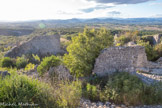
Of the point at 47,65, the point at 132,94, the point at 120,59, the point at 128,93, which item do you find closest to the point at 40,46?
the point at 47,65

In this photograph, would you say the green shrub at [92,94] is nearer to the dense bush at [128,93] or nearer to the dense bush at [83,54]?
the dense bush at [128,93]

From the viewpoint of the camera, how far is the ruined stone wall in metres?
7.95

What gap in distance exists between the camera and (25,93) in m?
3.62

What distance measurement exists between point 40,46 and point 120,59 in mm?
15761

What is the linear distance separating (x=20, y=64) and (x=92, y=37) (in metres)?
9.44

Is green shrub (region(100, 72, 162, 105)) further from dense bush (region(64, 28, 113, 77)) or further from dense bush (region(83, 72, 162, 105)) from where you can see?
dense bush (region(64, 28, 113, 77))

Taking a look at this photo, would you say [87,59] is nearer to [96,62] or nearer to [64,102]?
[96,62]

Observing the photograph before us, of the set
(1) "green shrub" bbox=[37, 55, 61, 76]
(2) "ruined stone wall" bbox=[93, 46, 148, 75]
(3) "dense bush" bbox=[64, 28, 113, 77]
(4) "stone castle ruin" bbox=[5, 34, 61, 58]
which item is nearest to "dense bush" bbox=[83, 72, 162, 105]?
(2) "ruined stone wall" bbox=[93, 46, 148, 75]

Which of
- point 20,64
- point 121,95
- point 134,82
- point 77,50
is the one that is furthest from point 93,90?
point 20,64

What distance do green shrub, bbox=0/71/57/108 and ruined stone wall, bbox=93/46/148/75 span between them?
5.03 metres

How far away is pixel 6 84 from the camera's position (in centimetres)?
360

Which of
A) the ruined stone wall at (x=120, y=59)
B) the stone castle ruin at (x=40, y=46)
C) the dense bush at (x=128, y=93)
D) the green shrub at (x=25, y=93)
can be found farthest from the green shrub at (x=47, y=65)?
the stone castle ruin at (x=40, y=46)

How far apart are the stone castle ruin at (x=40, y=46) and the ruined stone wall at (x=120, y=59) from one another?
46.7 feet

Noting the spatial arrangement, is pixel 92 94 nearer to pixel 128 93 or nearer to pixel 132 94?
pixel 128 93
